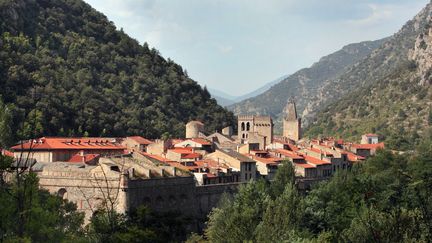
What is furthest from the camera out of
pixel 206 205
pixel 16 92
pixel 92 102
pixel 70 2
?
pixel 70 2

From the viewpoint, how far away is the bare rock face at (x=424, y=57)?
163 m

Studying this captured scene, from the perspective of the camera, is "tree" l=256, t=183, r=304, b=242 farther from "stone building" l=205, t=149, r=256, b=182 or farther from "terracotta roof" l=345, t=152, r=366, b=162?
"terracotta roof" l=345, t=152, r=366, b=162

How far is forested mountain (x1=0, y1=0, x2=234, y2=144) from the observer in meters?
105

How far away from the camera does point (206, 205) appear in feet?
203

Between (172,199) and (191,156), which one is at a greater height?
(191,156)

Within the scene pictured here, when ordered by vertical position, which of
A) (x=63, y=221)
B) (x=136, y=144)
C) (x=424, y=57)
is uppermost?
Result: (x=424, y=57)

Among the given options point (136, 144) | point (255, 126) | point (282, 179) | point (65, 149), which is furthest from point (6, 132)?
point (255, 126)

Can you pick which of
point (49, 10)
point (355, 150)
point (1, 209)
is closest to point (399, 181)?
point (355, 150)

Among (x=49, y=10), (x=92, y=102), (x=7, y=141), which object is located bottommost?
(x=7, y=141)

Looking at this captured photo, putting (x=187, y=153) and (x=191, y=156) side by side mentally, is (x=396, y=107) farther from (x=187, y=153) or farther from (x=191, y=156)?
(x=191, y=156)

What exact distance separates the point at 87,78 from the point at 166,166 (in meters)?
70.8

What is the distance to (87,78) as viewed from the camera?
415 feet

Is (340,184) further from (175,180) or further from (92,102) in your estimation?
(92,102)

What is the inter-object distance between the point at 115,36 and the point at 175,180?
4177 inches
